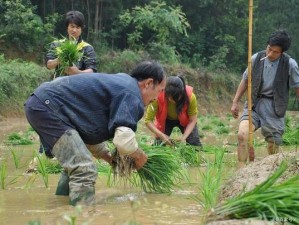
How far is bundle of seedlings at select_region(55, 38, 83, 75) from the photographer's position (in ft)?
19.9

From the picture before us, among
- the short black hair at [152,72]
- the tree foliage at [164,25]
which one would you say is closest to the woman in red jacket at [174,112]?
the short black hair at [152,72]

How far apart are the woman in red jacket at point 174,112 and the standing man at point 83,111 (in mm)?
2245

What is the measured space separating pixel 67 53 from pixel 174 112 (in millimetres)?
1718

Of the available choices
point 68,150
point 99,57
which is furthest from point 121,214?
point 99,57

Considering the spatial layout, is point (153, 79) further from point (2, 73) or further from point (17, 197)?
point (2, 73)

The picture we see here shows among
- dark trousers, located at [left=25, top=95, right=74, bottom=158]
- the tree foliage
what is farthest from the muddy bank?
the tree foliage

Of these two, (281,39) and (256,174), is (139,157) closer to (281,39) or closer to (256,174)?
(256,174)

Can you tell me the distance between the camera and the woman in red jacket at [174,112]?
693cm

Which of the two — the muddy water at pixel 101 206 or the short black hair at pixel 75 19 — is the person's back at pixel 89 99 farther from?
the short black hair at pixel 75 19

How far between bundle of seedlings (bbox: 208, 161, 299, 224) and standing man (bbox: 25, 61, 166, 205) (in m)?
1.30

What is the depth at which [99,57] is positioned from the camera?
25031 mm

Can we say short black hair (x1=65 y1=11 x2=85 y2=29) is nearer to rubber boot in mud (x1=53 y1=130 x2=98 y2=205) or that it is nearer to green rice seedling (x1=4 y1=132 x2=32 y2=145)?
rubber boot in mud (x1=53 y1=130 x2=98 y2=205)

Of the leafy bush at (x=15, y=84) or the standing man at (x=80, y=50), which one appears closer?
the standing man at (x=80, y=50)

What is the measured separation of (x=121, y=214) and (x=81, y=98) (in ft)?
2.98
